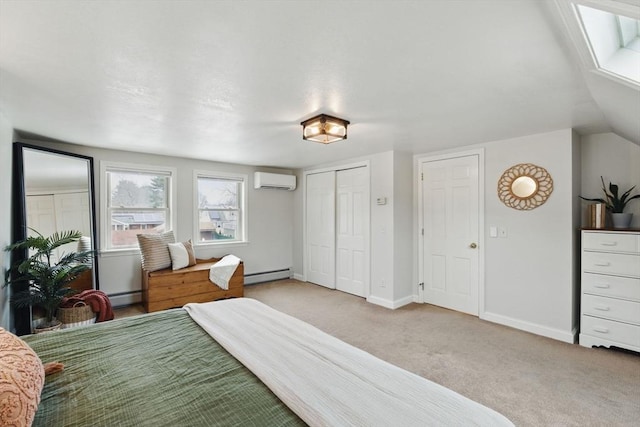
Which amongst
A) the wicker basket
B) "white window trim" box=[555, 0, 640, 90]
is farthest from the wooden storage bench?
"white window trim" box=[555, 0, 640, 90]

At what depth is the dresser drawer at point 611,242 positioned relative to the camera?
2725 mm

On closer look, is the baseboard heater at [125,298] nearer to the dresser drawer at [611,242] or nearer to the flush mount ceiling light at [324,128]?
the flush mount ceiling light at [324,128]

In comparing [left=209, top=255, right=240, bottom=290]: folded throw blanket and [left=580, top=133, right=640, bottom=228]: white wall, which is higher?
[left=580, top=133, right=640, bottom=228]: white wall

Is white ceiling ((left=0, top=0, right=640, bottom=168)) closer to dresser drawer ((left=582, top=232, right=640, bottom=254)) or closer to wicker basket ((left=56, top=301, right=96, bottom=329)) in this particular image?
dresser drawer ((left=582, top=232, right=640, bottom=254))

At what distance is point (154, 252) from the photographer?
13.2 feet

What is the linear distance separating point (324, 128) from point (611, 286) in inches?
120

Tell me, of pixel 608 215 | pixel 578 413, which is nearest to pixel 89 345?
pixel 578 413

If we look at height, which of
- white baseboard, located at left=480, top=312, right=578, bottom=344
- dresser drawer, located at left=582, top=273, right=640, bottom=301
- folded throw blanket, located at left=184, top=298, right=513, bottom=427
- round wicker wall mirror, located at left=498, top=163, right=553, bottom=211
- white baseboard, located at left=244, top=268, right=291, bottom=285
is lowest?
white baseboard, located at left=480, top=312, right=578, bottom=344

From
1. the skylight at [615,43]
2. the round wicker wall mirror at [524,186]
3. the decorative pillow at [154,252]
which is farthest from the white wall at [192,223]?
the skylight at [615,43]

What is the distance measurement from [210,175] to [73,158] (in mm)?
1769

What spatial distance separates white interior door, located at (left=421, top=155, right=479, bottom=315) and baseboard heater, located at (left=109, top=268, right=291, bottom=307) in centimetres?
269

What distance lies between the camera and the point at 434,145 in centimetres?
386

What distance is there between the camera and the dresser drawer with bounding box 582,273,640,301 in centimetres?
271

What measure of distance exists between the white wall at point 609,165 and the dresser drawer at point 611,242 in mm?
462
